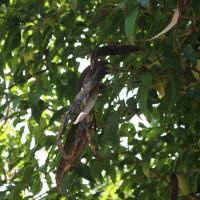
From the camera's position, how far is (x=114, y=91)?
1.42 m

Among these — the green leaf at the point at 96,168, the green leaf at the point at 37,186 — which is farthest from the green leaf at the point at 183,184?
the green leaf at the point at 37,186

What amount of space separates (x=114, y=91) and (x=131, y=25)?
50 cm

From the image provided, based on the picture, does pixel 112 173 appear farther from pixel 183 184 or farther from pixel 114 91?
pixel 114 91

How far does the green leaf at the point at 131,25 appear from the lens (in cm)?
92

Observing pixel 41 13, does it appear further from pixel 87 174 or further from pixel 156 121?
pixel 156 121

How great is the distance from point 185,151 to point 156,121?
63 cm

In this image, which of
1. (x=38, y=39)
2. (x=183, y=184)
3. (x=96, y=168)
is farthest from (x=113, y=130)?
(x=38, y=39)

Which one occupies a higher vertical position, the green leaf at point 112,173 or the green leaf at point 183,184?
the green leaf at point 112,173

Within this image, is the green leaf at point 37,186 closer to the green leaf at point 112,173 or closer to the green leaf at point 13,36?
the green leaf at point 112,173

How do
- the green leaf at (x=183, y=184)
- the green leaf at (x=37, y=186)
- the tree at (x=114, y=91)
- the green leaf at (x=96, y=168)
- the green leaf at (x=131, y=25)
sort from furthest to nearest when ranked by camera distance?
the green leaf at (x=37, y=186)
the green leaf at (x=183, y=184)
the green leaf at (x=96, y=168)
the tree at (x=114, y=91)
the green leaf at (x=131, y=25)

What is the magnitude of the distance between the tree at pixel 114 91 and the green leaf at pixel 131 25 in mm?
→ 158

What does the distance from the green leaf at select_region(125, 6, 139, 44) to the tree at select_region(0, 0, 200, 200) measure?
0.16 metres

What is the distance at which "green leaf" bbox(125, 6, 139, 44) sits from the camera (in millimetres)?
923

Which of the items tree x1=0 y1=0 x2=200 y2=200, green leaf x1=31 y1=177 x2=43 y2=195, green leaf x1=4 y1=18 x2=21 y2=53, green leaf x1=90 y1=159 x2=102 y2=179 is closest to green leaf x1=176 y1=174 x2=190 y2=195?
tree x1=0 y1=0 x2=200 y2=200
